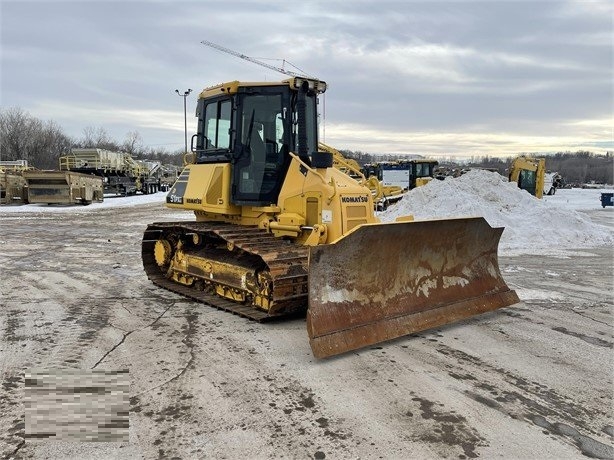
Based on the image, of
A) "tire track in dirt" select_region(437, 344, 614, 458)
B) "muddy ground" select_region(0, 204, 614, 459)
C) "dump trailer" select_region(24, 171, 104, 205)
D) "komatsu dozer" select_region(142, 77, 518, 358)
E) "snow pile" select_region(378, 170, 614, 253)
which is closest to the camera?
"muddy ground" select_region(0, 204, 614, 459)

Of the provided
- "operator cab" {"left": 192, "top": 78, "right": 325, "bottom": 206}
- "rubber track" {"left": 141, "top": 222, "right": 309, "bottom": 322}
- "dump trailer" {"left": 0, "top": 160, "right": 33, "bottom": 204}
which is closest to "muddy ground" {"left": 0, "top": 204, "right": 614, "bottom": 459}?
"rubber track" {"left": 141, "top": 222, "right": 309, "bottom": 322}

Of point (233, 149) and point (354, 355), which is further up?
point (233, 149)

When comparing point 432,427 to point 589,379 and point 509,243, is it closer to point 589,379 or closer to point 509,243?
point 589,379

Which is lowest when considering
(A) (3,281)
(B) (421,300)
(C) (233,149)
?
(A) (3,281)

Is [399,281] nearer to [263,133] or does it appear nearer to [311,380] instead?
[311,380]

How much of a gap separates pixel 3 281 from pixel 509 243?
11.5 m

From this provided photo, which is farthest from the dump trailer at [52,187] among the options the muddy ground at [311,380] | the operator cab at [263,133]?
the operator cab at [263,133]

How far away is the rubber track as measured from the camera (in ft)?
18.4

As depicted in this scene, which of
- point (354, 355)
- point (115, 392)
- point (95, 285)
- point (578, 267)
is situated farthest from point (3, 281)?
point (578, 267)

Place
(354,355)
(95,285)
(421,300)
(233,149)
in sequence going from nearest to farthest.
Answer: (354,355)
(421,300)
(233,149)
(95,285)

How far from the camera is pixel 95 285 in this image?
801 cm

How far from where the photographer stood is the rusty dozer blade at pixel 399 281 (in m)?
4.89

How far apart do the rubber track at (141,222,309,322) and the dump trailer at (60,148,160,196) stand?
30580 mm

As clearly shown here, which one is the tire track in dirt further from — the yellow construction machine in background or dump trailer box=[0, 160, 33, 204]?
dump trailer box=[0, 160, 33, 204]
